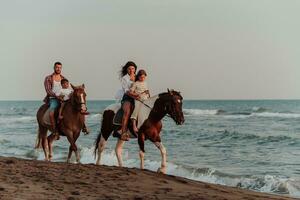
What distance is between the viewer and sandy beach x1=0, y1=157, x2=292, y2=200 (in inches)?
314

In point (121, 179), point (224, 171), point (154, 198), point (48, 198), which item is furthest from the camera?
point (224, 171)

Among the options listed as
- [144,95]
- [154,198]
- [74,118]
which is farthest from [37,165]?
[154,198]

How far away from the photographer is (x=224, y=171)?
1686cm

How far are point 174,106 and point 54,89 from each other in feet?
10.2

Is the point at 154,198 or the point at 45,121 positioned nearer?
the point at 154,198

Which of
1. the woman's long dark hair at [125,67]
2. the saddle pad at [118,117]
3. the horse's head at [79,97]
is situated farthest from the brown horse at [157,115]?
the horse's head at [79,97]

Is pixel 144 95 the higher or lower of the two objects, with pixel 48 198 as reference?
higher

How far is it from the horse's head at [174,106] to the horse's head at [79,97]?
6.13 ft

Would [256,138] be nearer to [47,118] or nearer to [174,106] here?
[47,118]

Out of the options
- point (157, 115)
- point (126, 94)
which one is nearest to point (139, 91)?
point (126, 94)

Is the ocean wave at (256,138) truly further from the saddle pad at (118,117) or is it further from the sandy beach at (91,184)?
the sandy beach at (91,184)

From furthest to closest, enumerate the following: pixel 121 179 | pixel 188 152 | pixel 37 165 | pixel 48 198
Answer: pixel 188 152 < pixel 37 165 < pixel 121 179 < pixel 48 198

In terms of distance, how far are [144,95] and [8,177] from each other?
355 centimetres

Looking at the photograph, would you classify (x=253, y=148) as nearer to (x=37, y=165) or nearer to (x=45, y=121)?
(x=45, y=121)
